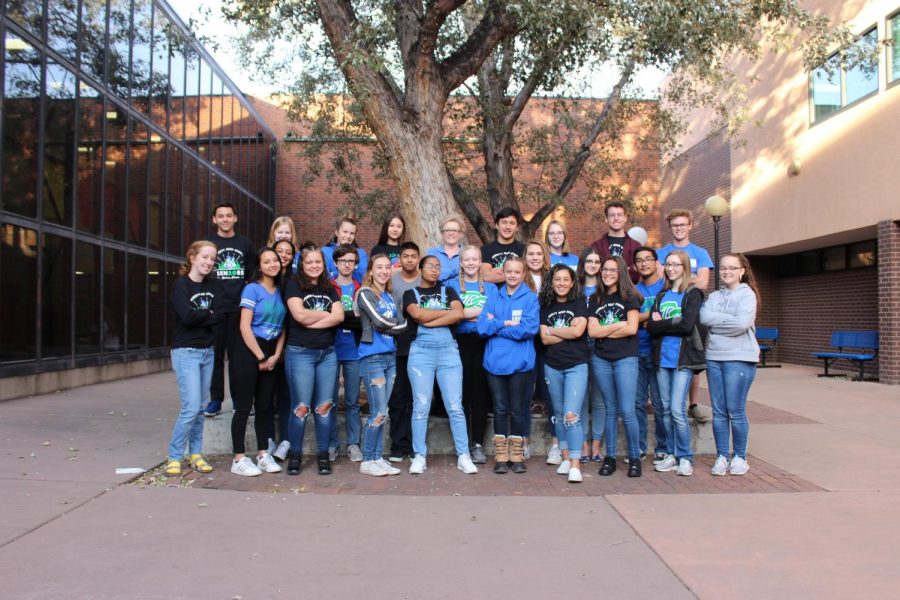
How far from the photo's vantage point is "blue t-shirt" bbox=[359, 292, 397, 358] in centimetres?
595

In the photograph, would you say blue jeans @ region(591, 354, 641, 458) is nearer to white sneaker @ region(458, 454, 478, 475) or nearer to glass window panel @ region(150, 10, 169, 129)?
white sneaker @ region(458, 454, 478, 475)

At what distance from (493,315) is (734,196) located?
15.6 metres

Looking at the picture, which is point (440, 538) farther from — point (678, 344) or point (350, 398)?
point (678, 344)

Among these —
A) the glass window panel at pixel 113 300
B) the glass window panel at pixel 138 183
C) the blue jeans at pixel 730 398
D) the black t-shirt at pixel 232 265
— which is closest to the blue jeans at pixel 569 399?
the blue jeans at pixel 730 398

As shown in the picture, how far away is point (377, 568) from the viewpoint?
3.81m

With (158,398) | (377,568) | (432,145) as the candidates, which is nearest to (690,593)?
(377,568)

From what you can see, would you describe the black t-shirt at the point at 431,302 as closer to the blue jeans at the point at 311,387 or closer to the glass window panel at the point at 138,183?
the blue jeans at the point at 311,387

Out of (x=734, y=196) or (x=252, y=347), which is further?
(x=734, y=196)

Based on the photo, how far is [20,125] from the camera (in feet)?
35.0

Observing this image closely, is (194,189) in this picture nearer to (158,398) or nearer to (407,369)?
(158,398)

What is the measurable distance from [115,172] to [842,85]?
1399cm

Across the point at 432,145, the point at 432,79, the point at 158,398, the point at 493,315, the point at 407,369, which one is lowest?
the point at 158,398

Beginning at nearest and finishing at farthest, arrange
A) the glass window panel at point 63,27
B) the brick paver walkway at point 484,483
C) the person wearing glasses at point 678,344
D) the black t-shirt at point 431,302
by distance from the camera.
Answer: the brick paver walkway at point 484,483 < the person wearing glasses at point 678,344 < the black t-shirt at point 431,302 < the glass window panel at point 63,27

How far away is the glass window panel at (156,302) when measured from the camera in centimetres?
1559
